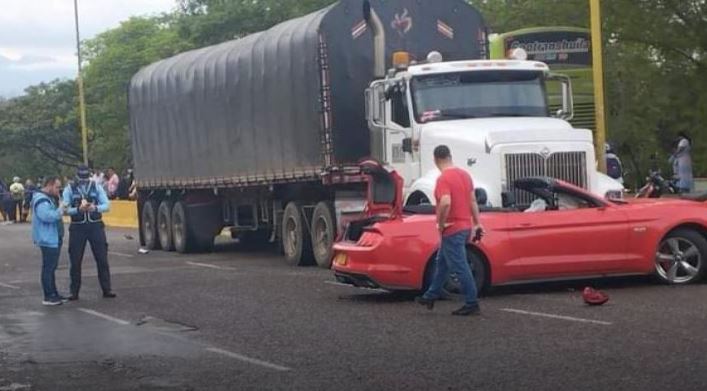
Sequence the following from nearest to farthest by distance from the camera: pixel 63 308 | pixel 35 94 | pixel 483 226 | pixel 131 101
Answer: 1. pixel 483 226
2. pixel 63 308
3. pixel 131 101
4. pixel 35 94

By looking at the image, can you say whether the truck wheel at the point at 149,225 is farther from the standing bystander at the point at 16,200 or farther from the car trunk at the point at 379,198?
the standing bystander at the point at 16,200

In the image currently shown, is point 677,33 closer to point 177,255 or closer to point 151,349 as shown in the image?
point 177,255

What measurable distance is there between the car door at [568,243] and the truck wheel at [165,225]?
1343 centimetres

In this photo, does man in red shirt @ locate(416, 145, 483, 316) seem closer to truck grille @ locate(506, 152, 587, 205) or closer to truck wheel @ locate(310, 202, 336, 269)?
truck grille @ locate(506, 152, 587, 205)

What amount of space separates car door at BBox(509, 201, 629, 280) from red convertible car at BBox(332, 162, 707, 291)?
11 mm

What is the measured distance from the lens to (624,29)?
3027cm

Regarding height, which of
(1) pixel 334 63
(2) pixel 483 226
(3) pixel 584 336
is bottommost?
(3) pixel 584 336

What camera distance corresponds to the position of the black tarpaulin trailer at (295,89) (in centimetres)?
1930

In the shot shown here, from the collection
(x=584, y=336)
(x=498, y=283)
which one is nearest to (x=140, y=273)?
(x=498, y=283)

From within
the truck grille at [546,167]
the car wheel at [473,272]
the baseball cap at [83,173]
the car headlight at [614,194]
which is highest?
the baseball cap at [83,173]

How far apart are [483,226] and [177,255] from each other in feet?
41.0

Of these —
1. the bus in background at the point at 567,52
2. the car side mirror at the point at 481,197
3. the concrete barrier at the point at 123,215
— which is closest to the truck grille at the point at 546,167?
the car side mirror at the point at 481,197

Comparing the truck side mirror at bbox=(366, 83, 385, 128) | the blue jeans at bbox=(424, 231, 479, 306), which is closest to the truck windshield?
the truck side mirror at bbox=(366, 83, 385, 128)

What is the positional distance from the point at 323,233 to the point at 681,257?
672cm
